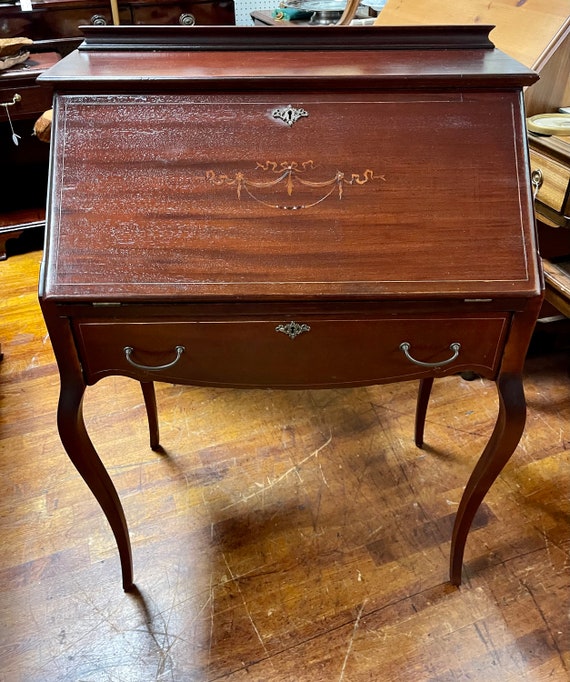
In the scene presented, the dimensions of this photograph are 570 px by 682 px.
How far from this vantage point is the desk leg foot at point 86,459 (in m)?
0.98

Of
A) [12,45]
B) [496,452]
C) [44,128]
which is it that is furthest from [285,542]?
[12,45]

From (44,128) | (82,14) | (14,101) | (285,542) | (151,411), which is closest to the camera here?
(285,542)

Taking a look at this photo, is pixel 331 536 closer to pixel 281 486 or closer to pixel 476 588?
pixel 281 486

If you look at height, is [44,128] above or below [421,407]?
above

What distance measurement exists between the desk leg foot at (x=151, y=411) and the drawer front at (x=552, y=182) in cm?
121

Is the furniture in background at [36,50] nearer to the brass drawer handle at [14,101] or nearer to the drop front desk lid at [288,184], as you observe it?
the brass drawer handle at [14,101]

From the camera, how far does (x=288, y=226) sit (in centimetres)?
93

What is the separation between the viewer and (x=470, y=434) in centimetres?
175

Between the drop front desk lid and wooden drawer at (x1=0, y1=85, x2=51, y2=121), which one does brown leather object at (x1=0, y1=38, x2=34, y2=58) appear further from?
the drop front desk lid

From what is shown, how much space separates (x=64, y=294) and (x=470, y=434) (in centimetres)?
133

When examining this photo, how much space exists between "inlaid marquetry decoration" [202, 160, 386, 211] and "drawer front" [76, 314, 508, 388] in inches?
8.2

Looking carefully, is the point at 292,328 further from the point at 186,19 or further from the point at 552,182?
the point at 186,19

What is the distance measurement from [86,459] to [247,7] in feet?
9.47

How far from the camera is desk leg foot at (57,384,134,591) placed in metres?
0.98
